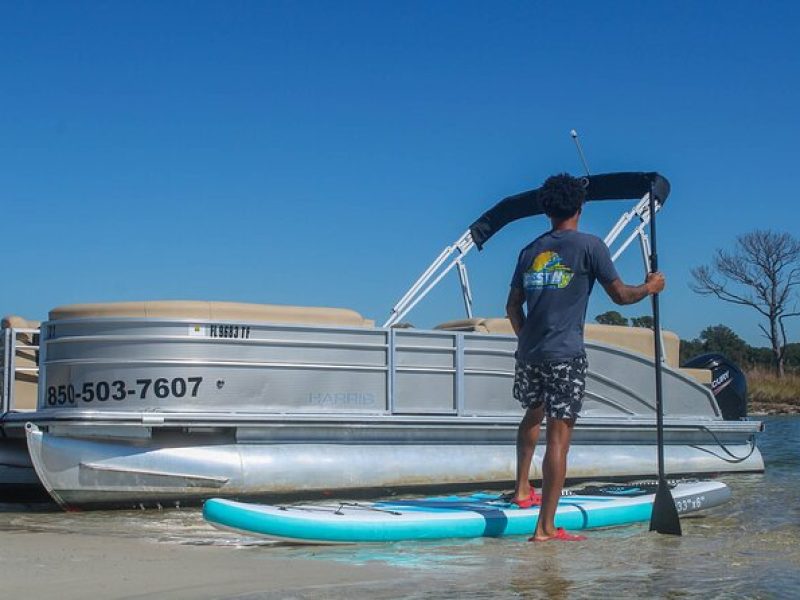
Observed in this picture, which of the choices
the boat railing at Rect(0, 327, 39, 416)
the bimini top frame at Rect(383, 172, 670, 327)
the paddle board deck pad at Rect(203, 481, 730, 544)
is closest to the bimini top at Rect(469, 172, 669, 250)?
the bimini top frame at Rect(383, 172, 670, 327)

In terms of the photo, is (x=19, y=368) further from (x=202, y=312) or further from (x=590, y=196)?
(x=590, y=196)

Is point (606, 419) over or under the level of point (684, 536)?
over

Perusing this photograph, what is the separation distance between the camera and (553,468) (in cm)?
505

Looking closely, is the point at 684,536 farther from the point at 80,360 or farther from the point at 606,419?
the point at 80,360

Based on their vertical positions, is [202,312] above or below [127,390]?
above

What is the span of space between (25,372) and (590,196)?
5237 millimetres

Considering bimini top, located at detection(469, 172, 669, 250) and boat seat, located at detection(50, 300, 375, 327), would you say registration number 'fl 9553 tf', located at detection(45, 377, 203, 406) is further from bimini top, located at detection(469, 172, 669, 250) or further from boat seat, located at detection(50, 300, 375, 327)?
Answer: bimini top, located at detection(469, 172, 669, 250)

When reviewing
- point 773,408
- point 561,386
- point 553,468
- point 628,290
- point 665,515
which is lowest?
point 665,515

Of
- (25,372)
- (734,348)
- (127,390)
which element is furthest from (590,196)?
(734,348)

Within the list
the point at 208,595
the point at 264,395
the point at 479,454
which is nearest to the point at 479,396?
the point at 479,454

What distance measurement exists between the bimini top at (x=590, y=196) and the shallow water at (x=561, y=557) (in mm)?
→ 3647

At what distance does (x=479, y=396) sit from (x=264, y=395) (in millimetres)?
1909

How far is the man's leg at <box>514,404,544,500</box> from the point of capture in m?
5.41

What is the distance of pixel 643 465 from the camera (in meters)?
9.34
